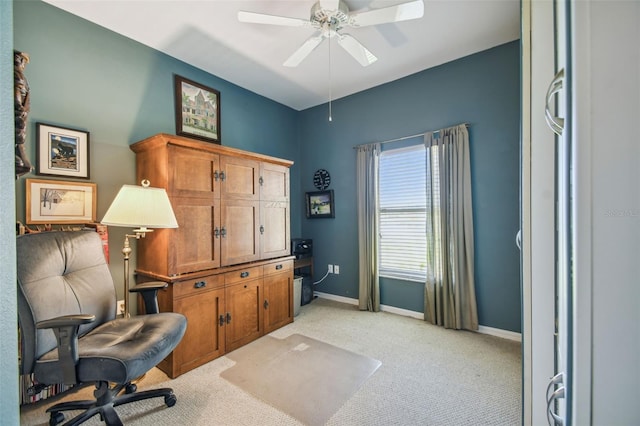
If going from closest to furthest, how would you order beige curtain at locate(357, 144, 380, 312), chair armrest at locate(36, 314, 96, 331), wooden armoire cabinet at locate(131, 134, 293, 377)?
chair armrest at locate(36, 314, 96, 331), wooden armoire cabinet at locate(131, 134, 293, 377), beige curtain at locate(357, 144, 380, 312)

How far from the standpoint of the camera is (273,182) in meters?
2.95

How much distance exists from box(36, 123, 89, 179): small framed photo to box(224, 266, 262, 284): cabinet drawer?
1404 millimetres

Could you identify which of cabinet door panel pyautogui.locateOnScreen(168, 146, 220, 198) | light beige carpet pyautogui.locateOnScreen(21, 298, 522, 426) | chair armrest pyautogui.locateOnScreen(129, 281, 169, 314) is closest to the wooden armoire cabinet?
cabinet door panel pyautogui.locateOnScreen(168, 146, 220, 198)

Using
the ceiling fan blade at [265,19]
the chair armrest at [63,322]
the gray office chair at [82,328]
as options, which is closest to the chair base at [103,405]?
the gray office chair at [82,328]

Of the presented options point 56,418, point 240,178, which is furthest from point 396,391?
point 240,178

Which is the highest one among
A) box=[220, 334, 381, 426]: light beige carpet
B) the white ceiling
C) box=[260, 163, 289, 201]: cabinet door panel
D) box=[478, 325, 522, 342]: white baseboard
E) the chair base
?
the white ceiling

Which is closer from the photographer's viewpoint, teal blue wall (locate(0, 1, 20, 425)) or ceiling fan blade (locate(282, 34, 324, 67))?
teal blue wall (locate(0, 1, 20, 425))

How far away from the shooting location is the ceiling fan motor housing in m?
1.85

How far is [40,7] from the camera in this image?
1.96m

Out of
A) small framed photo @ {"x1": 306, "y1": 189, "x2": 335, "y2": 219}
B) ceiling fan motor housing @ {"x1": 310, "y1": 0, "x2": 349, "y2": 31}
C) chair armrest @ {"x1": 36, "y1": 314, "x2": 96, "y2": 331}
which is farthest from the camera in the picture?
small framed photo @ {"x1": 306, "y1": 189, "x2": 335, "y2": 219}

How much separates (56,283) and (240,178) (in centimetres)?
151

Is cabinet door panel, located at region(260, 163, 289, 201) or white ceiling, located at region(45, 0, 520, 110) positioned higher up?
white ceiling, located at region(45, 0, 520, 110)

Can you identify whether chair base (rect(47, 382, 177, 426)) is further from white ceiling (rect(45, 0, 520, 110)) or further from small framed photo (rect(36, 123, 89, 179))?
white ceiling (rect(45, 0, 520, 110))

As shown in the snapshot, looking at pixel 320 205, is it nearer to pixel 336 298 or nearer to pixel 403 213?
pixel 403 213
